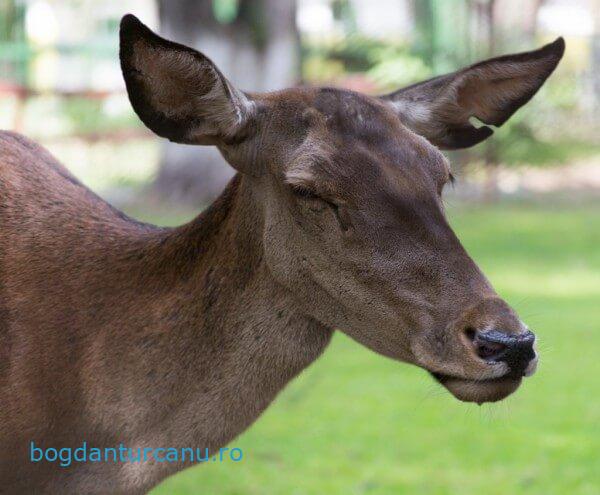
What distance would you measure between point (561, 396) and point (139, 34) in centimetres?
582

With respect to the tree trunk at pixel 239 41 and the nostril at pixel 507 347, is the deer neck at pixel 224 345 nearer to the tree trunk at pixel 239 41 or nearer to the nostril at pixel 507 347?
the nostril at pixel 507 347

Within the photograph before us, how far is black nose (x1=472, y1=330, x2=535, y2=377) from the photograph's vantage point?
3.52 m

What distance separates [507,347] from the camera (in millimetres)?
3525

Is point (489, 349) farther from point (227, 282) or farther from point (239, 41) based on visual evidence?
point (239, 41)

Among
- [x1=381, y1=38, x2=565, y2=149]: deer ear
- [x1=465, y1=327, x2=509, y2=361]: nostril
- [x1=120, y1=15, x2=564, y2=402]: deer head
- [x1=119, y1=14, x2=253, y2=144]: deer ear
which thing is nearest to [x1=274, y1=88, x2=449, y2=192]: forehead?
[x1=120, y1=15, x2=564, y2=402]: deer head

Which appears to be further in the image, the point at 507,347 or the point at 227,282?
the point at 227,282

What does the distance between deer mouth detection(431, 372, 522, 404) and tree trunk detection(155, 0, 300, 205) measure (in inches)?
516

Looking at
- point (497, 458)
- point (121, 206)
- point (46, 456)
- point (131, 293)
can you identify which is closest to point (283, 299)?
point (131, 293)

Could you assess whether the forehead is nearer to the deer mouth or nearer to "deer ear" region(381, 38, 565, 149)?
"deer ear" region(381, 38, 565, 149)

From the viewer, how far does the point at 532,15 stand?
69.1 feet

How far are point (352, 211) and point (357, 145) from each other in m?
0.24

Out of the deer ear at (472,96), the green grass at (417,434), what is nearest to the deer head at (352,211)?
the deer ear at (472,96)

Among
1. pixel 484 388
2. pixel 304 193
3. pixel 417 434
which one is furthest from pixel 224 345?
pixel 417 434

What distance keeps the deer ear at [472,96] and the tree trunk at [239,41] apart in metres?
11.9
